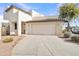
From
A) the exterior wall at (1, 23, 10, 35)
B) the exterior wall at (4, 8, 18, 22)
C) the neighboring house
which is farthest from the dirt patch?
the exterior wall at (4, 8, 18, 22)

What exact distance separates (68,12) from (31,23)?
215 cm

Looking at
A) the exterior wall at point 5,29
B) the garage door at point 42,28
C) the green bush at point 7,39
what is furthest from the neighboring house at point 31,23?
the green bush at point 7,39

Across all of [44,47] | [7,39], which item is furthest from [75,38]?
[7,39]

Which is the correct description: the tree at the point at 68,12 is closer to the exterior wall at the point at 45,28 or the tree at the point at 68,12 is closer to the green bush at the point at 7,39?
the exterior wall at the point at 45,28

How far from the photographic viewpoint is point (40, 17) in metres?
10.6

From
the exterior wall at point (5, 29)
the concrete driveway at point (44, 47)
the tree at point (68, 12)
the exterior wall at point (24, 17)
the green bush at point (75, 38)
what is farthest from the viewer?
the exterior wall at point (24, 17)

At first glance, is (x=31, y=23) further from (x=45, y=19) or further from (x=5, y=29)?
(x=5, y=29)

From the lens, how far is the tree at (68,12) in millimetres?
10370

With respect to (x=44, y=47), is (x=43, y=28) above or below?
above

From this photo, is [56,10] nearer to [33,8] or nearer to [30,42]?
[33,8]

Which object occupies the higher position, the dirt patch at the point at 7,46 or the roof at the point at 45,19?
the roof at the point at 45,19

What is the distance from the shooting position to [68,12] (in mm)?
10523

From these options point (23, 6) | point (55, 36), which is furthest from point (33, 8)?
point (55, 36)

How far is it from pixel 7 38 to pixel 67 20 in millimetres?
3371
